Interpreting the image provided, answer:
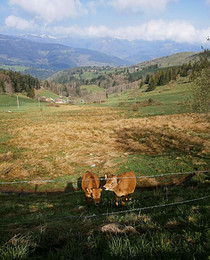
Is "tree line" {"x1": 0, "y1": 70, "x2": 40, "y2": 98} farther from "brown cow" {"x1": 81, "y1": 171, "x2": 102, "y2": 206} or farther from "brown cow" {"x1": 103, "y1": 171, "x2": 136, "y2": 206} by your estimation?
"brown cow" {"x1": 103, "y1": 171, "x2": 136, "y2": 206}

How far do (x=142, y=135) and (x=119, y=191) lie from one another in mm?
20496

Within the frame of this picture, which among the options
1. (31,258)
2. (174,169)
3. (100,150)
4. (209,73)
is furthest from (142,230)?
(209,73)

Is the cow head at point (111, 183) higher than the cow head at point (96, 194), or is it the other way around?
the cow head at point (111, 183)

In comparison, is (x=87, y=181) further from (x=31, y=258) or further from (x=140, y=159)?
(x=140, y=159)

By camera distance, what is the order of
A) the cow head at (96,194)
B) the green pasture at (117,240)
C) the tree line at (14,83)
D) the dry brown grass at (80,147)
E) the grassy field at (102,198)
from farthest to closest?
1. the tree line at (14,83)
2. the dry brown grass at (80,147)
3. the cow head at (96,194)
4. the grassy field at (102,198)
5. the green pasture at (117,240)

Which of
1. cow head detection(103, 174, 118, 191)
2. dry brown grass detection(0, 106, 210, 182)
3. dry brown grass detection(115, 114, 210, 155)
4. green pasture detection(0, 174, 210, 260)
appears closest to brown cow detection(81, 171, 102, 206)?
cow head detection(103, 174, 118, 191)

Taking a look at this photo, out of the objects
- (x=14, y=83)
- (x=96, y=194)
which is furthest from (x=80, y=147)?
(x=14, y=83)

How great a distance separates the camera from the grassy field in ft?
12.1

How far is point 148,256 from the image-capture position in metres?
3.22

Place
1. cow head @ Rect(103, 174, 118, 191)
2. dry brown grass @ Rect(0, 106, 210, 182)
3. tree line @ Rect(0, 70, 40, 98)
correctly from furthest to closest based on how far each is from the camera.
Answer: tree line @ Rect(0, 70, 40, 98), dry brown grass @ Rect(0, 106, 210, 182), cow head @ Rect(103, 174, 118, 191)

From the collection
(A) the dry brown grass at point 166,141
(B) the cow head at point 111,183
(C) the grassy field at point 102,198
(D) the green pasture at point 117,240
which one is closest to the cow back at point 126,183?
(B) the cow head at point 111,183

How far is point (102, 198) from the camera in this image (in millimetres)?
10062

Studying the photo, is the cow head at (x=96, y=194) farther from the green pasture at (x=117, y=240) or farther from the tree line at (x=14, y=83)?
the tree line at (x=14, y=83)

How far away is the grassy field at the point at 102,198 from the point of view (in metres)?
3.67
